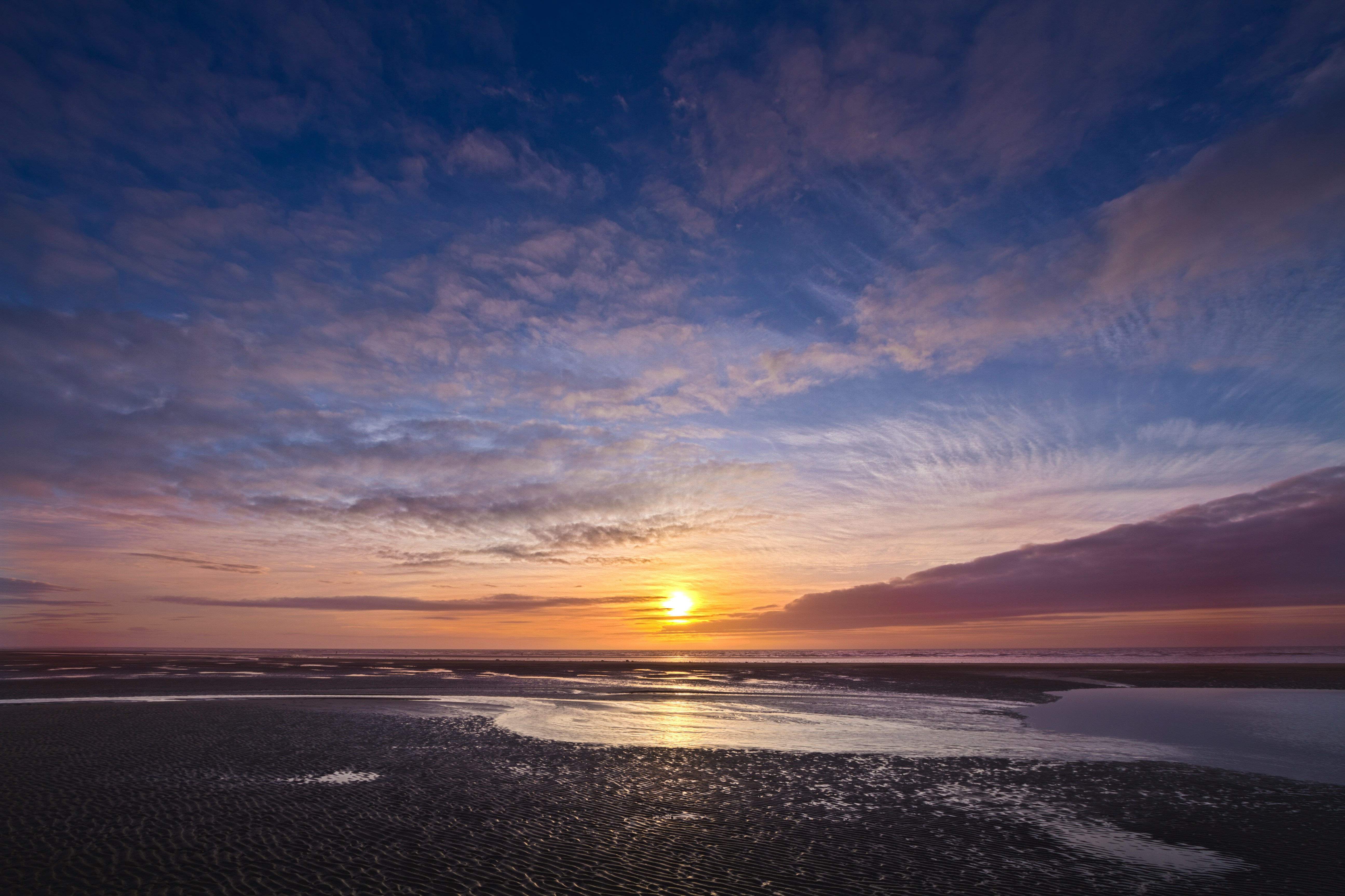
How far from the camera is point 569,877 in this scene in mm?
11234

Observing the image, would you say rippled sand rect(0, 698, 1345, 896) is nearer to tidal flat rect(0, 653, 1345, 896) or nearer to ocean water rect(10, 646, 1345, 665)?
tidal flat rect(0, 653, 1345, 896)

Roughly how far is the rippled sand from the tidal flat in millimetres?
81

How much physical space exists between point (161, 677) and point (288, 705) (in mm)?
34045

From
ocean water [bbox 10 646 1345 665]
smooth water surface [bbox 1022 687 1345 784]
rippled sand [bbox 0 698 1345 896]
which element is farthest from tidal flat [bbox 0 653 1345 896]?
ocean water [bbox 10 646 1345 665]

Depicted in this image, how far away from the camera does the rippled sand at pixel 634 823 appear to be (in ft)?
36.9

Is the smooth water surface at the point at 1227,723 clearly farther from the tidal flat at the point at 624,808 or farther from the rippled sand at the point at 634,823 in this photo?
the rippled sand at the point at 634,823

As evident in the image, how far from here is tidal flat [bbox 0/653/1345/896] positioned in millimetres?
11375

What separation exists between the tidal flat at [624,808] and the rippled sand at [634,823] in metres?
0.08

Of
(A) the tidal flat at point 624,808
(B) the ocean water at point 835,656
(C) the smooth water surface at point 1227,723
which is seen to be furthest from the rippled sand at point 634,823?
(B) the ocean water at point 835,656

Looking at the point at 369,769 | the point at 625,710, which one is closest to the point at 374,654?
the point at 625,710

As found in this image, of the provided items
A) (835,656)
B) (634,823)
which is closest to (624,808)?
(634,823)

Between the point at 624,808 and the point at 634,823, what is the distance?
4.34 feet

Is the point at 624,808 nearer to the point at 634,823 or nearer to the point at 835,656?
the point at 634,823

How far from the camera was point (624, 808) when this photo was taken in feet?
51.5
